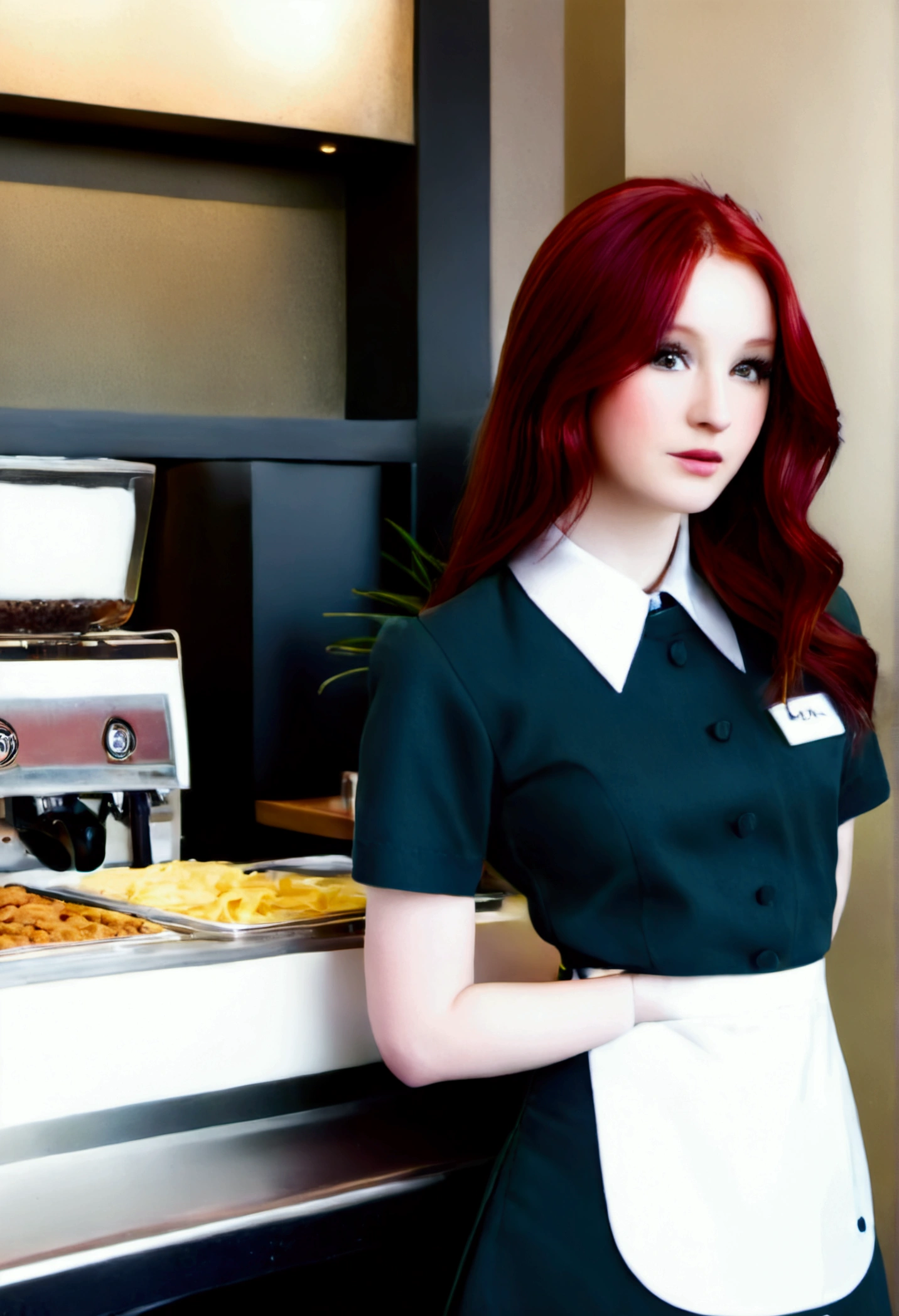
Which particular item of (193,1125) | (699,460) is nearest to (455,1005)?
(193,1125)

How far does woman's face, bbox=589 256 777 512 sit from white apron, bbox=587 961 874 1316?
40 cm

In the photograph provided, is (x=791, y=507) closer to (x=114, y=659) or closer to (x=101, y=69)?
(x=114, y=659)

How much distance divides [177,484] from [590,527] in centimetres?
120

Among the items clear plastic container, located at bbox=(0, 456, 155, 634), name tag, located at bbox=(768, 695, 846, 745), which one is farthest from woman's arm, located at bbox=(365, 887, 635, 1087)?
clear plastic container, located at bbox=(0, 456, 155, 634)

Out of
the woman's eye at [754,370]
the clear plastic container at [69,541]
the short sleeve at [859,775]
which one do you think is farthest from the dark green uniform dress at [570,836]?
the clear plastic container at [69,541]

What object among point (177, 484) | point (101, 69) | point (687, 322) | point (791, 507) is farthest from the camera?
point (177, 484)

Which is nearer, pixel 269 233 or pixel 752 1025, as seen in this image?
pixel 752 1025

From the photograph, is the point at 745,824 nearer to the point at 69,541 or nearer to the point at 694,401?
the point at 694,401

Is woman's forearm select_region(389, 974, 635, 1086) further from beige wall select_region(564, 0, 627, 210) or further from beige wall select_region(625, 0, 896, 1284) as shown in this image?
beige wall select_region(564, 0, 627, 210)

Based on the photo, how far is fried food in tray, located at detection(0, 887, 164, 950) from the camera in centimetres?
123

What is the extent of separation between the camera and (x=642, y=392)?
3.38 ft

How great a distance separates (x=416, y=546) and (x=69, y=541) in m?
0.59

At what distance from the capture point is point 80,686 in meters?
1.61

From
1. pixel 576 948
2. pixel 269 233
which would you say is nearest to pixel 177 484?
pixel 269 233
